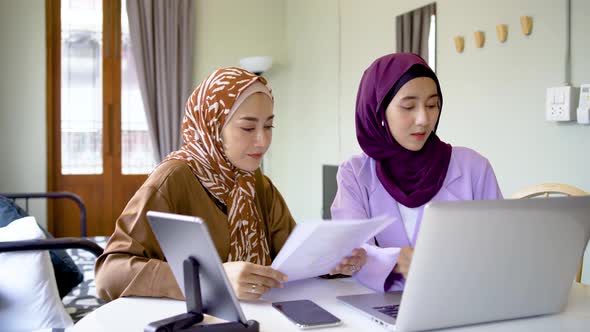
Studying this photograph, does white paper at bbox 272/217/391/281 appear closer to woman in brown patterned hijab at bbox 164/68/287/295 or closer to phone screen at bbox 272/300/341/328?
phone screen at bbox 272/300/341/328

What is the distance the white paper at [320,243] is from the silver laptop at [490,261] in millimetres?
137

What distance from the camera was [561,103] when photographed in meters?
2.49

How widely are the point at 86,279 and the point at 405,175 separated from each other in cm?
206

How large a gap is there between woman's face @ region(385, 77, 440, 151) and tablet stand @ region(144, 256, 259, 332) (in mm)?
766

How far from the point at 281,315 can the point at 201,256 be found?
0.25m

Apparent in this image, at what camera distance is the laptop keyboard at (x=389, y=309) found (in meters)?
1.08

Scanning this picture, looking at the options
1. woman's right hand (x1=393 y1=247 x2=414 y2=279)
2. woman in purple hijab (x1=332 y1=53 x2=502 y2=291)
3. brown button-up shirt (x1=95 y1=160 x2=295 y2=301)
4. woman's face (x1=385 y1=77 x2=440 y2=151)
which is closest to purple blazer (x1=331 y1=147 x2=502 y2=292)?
woman in purple hijab (x1=332 y1=53 x2=502 y2=291)

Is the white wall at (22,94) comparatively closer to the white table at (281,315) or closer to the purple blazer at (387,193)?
the purple blazer at (387,193)

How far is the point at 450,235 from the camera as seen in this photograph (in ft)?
2.98

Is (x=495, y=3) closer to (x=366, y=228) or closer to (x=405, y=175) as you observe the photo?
(x=405, y=175)

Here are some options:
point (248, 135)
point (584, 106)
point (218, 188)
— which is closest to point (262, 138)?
point (248, 135)

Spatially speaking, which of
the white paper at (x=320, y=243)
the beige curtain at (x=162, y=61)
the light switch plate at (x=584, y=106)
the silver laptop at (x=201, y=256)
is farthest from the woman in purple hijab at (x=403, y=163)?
the beige curtain at (x=162, y=61)

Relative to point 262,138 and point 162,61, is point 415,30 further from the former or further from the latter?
point 162,61

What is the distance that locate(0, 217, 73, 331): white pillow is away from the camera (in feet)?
6.64
